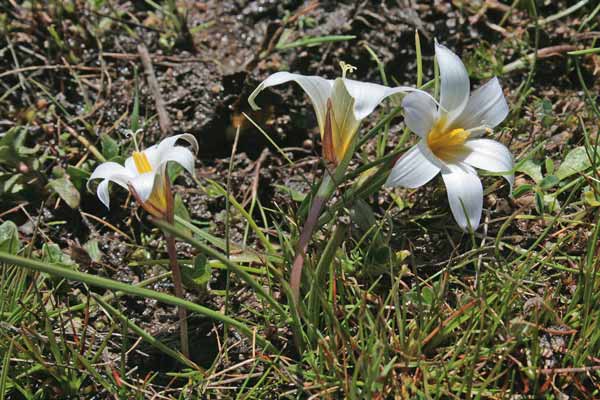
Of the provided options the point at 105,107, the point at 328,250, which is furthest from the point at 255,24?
the point at 328,250

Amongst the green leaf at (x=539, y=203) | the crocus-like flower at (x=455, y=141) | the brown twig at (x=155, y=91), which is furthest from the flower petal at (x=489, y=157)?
the brown twig at (x=155, y=91)

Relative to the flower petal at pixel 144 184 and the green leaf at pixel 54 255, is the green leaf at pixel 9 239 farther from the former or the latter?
the flower petal at pixel 144 184

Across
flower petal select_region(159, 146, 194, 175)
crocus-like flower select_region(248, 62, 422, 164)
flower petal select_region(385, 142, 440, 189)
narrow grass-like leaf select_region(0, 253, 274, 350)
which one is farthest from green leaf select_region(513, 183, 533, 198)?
flower petal select_region(159, 146, 194, 175)

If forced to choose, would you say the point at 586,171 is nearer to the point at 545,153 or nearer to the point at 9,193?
the point at 545,153

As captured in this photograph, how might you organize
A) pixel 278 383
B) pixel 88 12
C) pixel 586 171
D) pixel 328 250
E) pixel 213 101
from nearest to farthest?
pixel 328 250, pixel 278 383, pixel 586 171, pixel 213 101, pixel 88 12

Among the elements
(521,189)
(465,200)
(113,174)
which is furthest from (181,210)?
(521,189)

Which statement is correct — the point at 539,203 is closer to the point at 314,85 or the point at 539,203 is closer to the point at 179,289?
the point at 314,85
